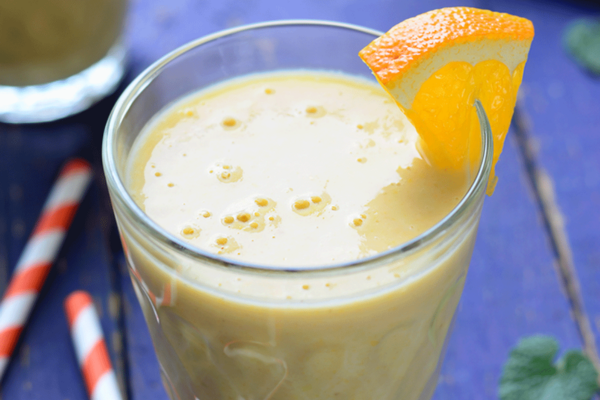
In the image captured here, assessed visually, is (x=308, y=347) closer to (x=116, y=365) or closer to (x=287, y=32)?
(x=287, y=32)

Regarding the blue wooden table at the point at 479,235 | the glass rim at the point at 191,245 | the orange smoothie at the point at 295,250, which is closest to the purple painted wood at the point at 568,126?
the blue wooden table at the point at 479,235

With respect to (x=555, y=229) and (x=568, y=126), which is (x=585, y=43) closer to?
(x=568, y=126)

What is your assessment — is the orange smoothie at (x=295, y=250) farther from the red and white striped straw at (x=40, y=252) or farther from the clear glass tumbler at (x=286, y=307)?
the red and white striped straw at (x=40, y=252)

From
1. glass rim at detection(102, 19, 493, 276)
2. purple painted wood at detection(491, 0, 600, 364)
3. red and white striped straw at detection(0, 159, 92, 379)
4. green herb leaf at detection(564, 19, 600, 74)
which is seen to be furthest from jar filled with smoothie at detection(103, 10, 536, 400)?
green herb leaf at detection(564, 19, 600, 74)

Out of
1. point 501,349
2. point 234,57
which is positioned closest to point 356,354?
point 234,57

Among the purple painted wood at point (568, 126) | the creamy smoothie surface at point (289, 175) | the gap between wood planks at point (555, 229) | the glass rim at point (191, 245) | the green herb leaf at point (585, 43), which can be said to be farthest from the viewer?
the green herb leaf at point (585, 43)

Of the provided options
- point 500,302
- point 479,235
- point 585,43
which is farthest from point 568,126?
point 500,302
